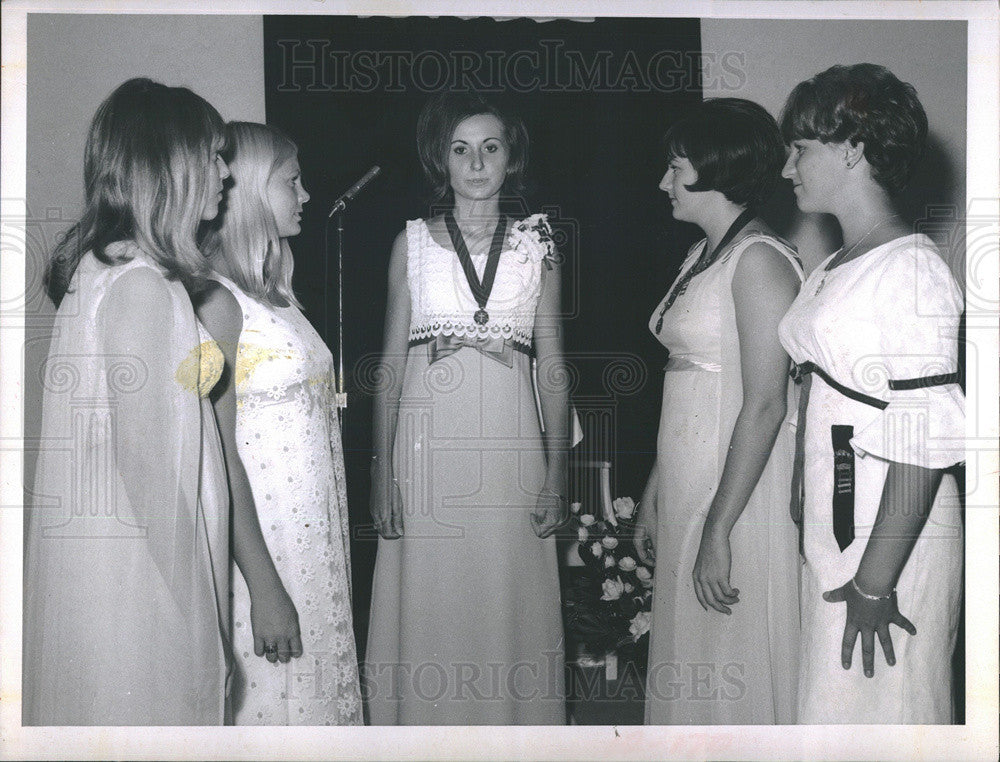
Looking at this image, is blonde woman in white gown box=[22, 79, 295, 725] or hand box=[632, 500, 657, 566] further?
hand box=[632, 500, 657, 566]

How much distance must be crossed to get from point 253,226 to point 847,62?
1.59 m

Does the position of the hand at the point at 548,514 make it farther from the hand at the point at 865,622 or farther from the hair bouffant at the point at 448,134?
the hair bouffant at the point at 448,134

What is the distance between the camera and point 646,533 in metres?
2.73

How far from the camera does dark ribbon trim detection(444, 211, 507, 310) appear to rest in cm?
273

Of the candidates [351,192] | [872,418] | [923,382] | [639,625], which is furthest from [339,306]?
[923,382]

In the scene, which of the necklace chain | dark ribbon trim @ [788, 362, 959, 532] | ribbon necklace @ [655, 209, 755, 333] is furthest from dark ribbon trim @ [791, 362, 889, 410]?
ribbon necklace @ [655, 209, 755, 333]

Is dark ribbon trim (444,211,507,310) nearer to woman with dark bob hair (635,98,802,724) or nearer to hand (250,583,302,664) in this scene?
woman with dark bob hair (635,98,802,724)

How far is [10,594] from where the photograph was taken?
2729 mm

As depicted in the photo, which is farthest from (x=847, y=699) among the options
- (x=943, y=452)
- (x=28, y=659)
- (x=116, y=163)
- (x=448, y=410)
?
(x=116, y=163)

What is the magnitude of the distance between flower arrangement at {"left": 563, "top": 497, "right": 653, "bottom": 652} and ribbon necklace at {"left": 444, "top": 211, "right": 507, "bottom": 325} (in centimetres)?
57

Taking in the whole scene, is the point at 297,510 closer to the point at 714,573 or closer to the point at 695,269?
the point at 714,573

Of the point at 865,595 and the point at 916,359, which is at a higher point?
the point at 916,359

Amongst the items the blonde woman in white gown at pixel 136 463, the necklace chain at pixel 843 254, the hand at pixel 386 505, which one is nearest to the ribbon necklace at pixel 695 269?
the necklace chain at pixel 843 254

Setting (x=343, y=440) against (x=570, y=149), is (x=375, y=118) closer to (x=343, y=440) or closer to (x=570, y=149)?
(x=570, y=149)
